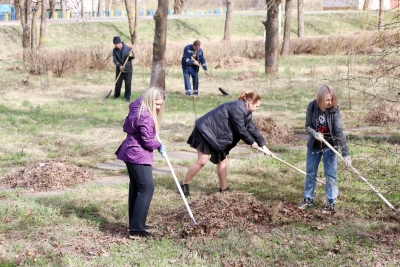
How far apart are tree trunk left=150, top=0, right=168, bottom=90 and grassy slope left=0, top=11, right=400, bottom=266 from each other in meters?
0.81

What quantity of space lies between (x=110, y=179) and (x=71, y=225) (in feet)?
7.13

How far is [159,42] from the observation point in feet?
53.5

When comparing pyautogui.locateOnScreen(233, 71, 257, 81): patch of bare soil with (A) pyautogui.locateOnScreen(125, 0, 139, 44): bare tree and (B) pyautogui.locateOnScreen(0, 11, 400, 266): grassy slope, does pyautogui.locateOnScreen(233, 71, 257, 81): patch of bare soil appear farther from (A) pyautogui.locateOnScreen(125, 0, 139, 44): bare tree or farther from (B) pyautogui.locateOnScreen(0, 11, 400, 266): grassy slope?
(A) pyautogui.locateOnScreen(125, 0, 139, 44): bare tree

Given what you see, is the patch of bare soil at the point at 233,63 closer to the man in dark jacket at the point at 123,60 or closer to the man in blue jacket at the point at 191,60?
the man in blue jacket at the point at 191,60

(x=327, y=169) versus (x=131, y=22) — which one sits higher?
(x=131, y=22)

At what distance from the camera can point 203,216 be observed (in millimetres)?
6406

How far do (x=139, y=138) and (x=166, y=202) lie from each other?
68.8 inches

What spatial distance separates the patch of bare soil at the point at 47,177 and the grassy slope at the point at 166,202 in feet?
1.14

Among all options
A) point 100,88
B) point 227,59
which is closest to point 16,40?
point 227,59

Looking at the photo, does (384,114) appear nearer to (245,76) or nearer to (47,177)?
(47,177)

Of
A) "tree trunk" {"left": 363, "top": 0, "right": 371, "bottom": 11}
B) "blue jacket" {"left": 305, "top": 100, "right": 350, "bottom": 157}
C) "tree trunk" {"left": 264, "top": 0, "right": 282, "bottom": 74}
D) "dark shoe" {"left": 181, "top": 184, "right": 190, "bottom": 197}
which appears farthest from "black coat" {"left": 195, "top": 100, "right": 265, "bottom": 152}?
"tree trunk" {"left": 264, "top": 0, "right": 282, "bottom": 74}

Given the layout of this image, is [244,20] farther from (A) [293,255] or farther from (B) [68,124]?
(A) [293,255]

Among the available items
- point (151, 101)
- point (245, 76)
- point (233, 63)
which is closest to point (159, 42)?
point (245, 76)

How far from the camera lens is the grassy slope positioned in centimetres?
556
